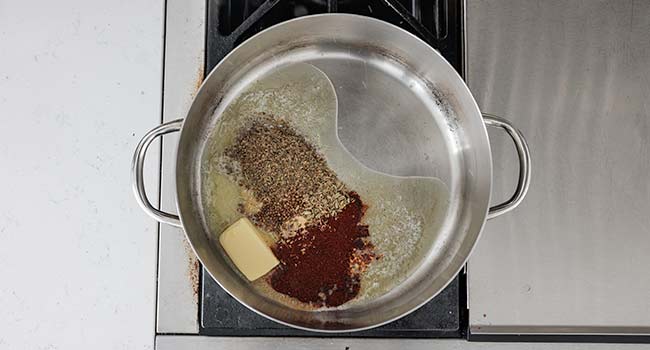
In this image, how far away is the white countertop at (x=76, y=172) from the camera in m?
0.78

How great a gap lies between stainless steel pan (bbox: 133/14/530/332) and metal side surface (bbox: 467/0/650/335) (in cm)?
4

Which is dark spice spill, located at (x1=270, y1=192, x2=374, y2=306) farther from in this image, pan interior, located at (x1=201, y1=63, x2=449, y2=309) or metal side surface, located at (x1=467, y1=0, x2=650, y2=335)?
metal side surface, located at (x1=467, y1=0, x2=650, y2=335)

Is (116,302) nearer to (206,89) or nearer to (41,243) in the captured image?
(41,243)

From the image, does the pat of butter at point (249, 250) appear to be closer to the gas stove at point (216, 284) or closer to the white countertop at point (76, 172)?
the gas stove at point (216, 284)

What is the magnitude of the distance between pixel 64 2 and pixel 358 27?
0.42 m

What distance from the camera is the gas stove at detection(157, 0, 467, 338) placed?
27.8 inches

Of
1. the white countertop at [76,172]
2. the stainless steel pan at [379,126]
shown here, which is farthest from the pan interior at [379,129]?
the white countertop at [76,172]

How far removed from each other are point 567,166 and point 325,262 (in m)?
0.33

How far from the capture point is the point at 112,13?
82cm

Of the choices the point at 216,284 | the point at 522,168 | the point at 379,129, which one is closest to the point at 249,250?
the point at 216,284

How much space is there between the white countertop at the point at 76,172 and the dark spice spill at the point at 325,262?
197 millimetres

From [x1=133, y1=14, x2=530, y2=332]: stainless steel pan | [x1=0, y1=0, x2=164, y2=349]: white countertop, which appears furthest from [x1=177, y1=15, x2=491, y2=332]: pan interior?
[x1=0, y1=0, x2=164, y2=349]: white countertop

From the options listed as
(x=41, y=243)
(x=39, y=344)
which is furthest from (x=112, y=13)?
(x=39, y=344)

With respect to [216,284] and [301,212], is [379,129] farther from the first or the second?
[216,284]
